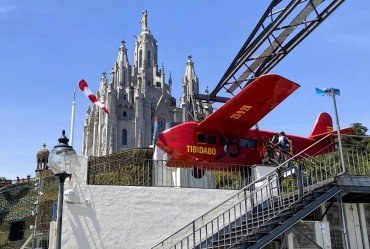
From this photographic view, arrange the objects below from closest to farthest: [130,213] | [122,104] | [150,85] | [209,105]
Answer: [130,213], [209,105], [122,104], [150,85]

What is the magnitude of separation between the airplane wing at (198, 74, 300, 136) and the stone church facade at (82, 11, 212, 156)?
204 feet

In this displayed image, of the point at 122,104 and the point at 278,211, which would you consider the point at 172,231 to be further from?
the point at 122,104

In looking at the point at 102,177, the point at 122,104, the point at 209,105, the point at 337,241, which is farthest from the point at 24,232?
the point at 122,104

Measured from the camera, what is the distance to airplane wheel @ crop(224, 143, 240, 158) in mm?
17234

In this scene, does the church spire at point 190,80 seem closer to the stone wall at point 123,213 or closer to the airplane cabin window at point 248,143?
the airplane cabin window at point 248,143

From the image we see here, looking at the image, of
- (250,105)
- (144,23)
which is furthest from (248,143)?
(144,23)

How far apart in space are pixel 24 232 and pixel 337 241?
19823mm

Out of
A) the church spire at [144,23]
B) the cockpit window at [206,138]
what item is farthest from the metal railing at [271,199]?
the church spire at [144,23]

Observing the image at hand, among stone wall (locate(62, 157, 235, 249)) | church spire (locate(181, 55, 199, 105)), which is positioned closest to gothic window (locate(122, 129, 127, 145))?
church spire (locate(181, 55, 199, 105))

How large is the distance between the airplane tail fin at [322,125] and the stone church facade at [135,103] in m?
57.7

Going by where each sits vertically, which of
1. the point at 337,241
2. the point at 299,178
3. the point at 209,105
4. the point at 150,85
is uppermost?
the point at 150,85

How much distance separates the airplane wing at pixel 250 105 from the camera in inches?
604

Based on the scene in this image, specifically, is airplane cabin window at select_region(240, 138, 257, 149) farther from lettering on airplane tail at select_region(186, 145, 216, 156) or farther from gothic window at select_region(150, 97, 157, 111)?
gothic window at select_region(150, 97, 157, 111)

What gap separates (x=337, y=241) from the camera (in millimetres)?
13391
